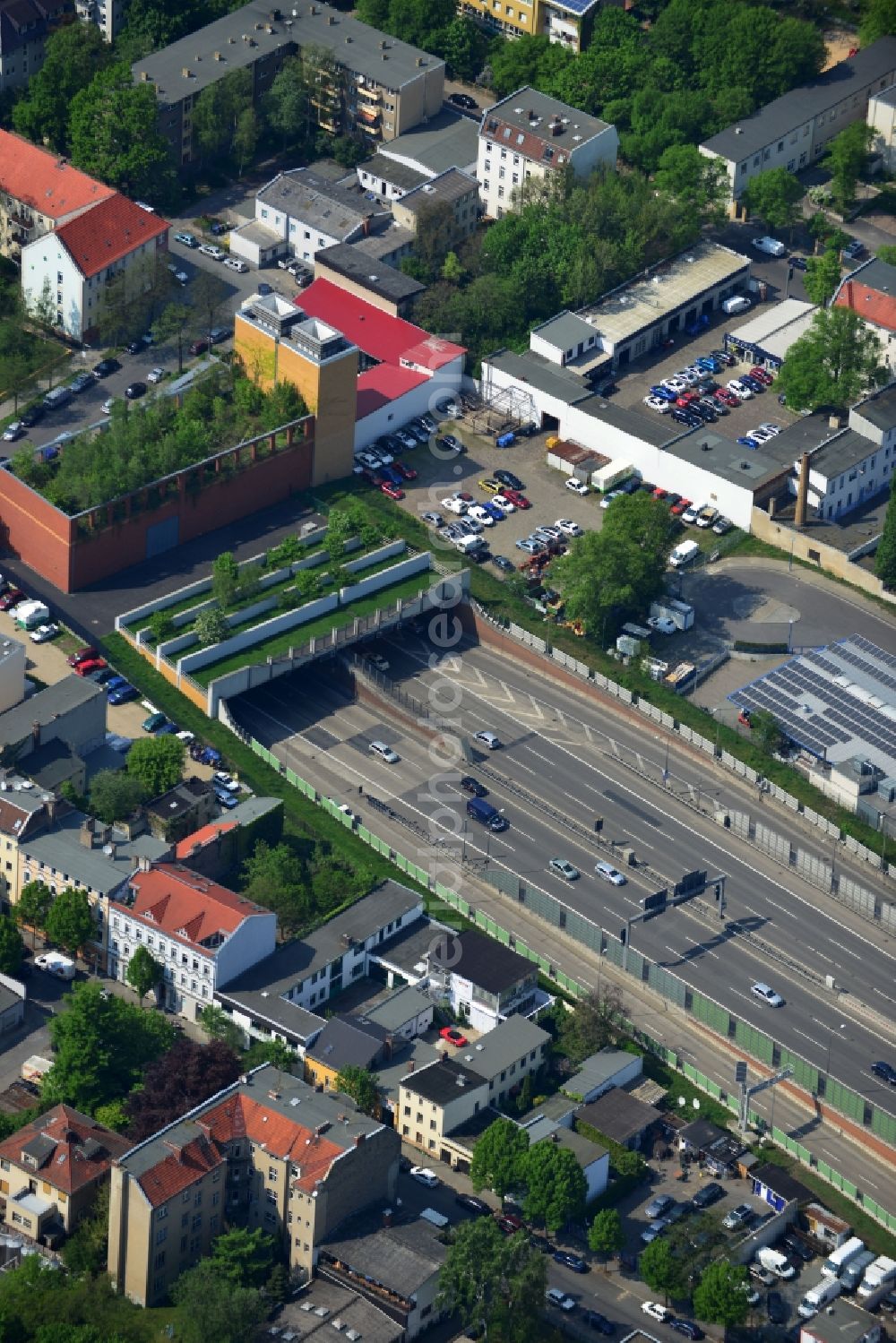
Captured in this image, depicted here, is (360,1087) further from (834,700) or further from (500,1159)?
(834,700)

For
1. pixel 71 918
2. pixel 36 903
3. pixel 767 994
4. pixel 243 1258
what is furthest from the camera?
pixel 767 994

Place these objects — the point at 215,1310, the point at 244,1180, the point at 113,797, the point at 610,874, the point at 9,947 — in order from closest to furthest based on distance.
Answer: the point at 215,1310 < the point at 244,1180 < the point at 9,947 < the point at 113,797 < the point at 610,874

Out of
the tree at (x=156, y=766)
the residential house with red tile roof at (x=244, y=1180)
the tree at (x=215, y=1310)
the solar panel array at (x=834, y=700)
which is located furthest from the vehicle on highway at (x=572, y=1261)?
the solar panel array at (x=834, y=700)

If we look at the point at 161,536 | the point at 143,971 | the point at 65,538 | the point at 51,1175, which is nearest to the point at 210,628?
the point at 161,536

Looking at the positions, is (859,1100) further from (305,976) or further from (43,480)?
(43,480)

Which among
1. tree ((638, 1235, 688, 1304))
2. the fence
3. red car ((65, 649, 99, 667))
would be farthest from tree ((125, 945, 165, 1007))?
tree ((638, 1235, 688, 1304))

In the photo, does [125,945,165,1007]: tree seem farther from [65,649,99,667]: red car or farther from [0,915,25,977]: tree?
[65,649,99,667]: red car
